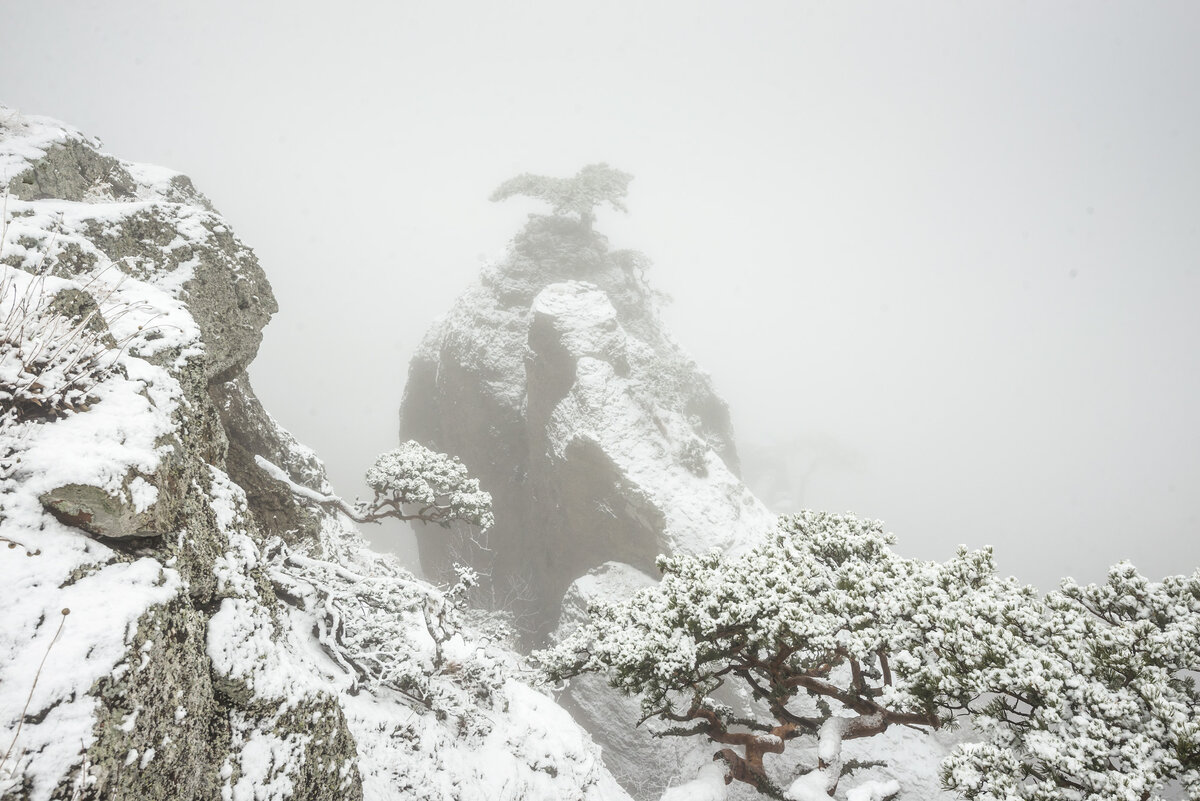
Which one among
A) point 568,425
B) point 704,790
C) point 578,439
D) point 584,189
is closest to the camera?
point 704,790

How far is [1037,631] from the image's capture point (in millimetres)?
5180

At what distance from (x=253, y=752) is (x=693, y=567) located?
577cm

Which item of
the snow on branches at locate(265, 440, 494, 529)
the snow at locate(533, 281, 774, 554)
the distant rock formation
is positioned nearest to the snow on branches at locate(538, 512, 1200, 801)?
the snow on branches at locate(265, 440, 494, 529)

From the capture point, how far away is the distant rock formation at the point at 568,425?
20766 mm

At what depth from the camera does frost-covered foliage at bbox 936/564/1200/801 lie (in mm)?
A: 4148

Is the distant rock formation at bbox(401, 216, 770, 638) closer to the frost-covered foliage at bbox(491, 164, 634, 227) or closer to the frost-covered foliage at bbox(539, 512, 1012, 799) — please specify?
the frost-covered foliage at bbox(491, 164, 634, 227)

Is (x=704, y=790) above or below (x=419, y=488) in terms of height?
below

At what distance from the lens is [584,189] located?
2861 cm

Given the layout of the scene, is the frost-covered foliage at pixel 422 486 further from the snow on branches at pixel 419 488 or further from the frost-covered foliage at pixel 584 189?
the frost-covered foliage at pixel 584 189

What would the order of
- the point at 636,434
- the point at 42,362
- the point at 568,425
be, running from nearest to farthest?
the point at 42,362
the point at 636,434
the point at 568,425

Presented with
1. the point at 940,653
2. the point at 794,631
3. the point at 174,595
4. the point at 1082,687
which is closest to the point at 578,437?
the point at 794,631

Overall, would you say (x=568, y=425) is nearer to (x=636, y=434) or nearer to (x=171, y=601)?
(x=636, y=434)

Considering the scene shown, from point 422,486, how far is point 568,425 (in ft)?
35.9

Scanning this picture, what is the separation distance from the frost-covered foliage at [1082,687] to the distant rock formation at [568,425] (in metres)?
12.1
